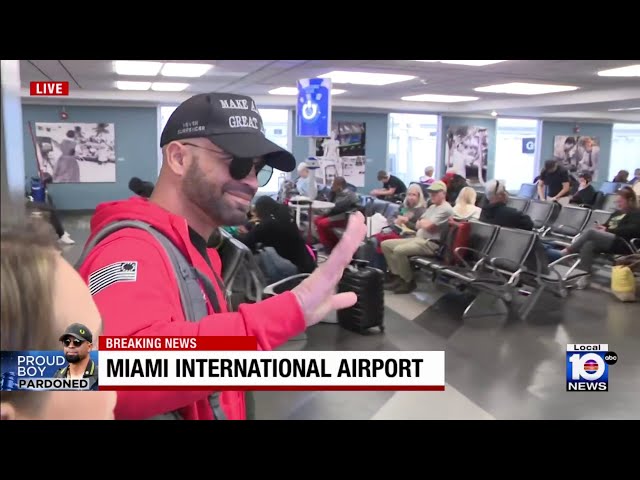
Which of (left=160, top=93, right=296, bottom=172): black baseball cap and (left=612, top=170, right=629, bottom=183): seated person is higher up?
(left=160, top=93, right=296, bottom=172): black baseball cap

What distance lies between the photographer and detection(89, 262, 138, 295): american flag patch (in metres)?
1.37

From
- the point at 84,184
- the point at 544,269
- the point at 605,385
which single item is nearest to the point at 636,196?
the point at 544,269

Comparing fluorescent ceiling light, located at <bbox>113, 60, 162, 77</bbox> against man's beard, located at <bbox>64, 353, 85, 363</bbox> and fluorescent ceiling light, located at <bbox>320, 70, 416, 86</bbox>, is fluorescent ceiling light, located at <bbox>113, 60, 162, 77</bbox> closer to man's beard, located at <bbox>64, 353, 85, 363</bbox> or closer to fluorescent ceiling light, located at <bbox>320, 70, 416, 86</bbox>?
fluorescent ceiling light, located at <bbox>320, 70, 416, 86</bbox>

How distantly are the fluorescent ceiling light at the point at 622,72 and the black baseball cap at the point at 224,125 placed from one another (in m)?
7.35

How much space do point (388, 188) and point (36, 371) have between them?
1017cm

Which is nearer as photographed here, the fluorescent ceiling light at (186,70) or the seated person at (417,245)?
the fluorescent ceiling light at (186,70)

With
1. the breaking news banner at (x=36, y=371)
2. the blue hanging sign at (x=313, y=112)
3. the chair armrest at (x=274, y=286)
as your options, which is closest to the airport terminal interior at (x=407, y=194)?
the blue hanging sign at (x=313, y=112)

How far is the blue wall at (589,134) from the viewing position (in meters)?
17.6

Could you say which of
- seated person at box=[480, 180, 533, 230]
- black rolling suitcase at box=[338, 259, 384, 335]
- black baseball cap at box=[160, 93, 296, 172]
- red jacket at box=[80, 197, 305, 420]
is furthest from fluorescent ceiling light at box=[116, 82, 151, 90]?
red jacket at box=[80, 197, 305, 420]

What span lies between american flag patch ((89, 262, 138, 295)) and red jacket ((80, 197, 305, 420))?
1 centimetres

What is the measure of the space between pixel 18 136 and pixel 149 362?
91 cm

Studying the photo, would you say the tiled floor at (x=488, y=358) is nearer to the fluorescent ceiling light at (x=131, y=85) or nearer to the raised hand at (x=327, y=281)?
the raised hand at (x=327, y=281)

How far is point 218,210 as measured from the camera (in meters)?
1.76
